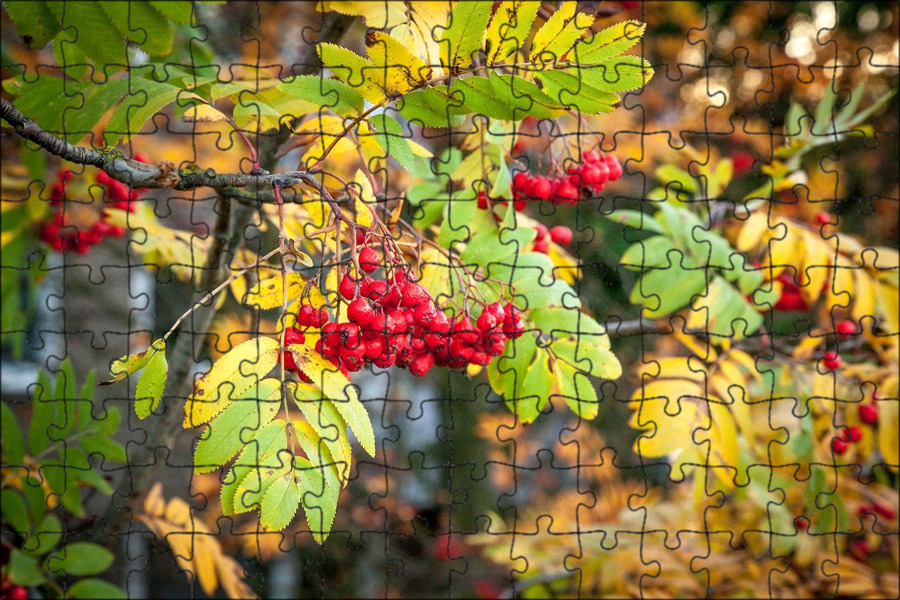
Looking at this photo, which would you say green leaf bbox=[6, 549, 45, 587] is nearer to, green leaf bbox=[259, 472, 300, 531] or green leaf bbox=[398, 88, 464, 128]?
green leaf bbox=[259, 472, 300, 531]

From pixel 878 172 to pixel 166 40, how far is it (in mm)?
4001

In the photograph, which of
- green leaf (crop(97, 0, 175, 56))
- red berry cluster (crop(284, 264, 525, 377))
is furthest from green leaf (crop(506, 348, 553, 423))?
green leaf (crop(97, 0, 175, 56))

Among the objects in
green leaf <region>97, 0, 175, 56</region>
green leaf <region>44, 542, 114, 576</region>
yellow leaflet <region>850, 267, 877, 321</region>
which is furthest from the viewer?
yellow leaflet <region>850, 267, 877, 321</region>

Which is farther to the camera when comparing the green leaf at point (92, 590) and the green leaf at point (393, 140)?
the green leaf at point (92, 590)

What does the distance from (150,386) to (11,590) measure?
3.40ft

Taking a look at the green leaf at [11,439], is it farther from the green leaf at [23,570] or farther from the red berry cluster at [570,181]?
the red berry cluster at [570,181]

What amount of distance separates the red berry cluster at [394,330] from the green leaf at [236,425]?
0.22 ft

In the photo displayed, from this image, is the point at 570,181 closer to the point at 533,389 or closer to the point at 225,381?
the point at 533,389

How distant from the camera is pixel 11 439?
64.4 inches

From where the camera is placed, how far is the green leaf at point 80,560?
1600 millimetres

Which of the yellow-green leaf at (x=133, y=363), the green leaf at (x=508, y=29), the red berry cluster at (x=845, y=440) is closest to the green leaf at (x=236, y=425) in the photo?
the yellow-green leaf at (x=133, y=363)

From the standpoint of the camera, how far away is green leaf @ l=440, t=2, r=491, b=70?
3.27 ft

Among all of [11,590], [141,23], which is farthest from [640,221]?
[11,590]

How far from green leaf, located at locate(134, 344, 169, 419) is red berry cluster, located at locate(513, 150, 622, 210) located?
77 cm
